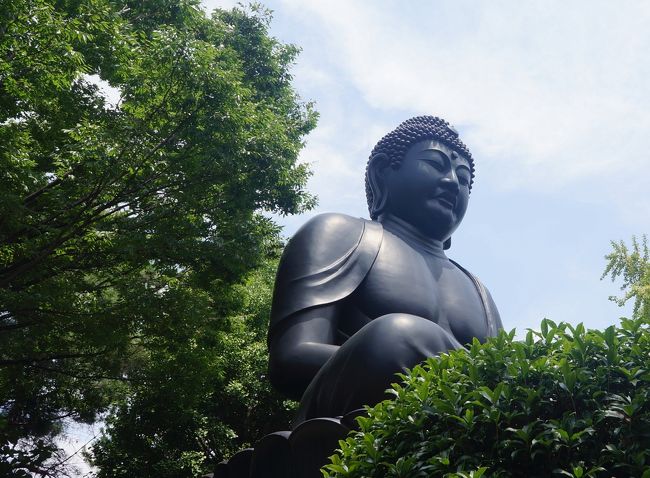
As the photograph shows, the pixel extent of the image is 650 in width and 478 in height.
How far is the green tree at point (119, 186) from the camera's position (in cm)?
759

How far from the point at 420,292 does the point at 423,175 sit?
1.03 meters

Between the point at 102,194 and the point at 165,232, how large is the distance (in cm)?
104

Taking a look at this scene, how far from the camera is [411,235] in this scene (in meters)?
5.64

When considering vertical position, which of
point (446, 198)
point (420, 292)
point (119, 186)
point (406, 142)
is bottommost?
point (420, 292)

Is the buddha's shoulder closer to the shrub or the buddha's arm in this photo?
the buddha's arm

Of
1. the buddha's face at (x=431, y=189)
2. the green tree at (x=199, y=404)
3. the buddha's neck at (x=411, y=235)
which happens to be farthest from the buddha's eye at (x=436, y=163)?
the green tree at (x=199, y=404)

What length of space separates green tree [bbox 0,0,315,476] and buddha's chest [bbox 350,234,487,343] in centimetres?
380

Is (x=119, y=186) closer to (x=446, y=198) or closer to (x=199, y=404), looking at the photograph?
(x=446, y=198)

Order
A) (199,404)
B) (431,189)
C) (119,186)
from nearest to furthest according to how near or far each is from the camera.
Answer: (431,189) → (119,186) → (199,404)

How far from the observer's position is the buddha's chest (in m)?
4.93

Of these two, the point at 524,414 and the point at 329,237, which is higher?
the point at 329,237

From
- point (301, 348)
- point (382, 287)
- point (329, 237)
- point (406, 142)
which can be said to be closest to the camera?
point (301, 348)

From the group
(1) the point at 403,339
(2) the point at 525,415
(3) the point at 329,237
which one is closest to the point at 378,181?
(3) the point at 329,237

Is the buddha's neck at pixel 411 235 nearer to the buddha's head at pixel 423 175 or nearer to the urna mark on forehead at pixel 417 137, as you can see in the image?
the buddha's head at pixel 423 175
